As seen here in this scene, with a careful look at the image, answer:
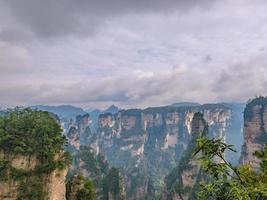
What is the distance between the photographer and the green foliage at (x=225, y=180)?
60.0 feet

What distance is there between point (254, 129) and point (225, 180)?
405 ft

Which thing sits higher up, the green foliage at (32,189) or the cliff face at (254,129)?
the cliff face at (254,129)

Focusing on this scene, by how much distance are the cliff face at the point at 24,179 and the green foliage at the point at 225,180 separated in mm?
44919

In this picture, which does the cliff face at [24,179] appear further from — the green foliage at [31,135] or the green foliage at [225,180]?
the green foliage at [225,180]

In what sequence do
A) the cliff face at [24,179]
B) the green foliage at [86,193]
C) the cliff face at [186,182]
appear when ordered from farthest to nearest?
the cliff face at [186,182] < the green foliage at [86,193] < the cliff face at [24,179]

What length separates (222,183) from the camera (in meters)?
20.7

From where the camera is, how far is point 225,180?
Result: 812 inches

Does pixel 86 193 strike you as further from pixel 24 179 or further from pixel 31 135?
pixel 31 135

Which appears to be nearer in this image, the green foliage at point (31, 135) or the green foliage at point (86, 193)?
the green foliage at point (31, 135)

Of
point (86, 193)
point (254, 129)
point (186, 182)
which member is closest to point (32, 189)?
Result: point (86, 193)

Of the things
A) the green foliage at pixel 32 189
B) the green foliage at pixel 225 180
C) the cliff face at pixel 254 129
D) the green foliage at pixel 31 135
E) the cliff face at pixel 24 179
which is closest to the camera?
the green foliage at pixel 225 180

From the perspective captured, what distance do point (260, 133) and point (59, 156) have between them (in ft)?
290

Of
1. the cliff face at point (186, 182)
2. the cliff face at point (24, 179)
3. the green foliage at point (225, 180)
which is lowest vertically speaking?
the cliff face at point (186, 182)

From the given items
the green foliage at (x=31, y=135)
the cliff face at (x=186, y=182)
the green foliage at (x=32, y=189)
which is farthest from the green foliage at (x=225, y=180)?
the cliff face at (x=186, y=182)
